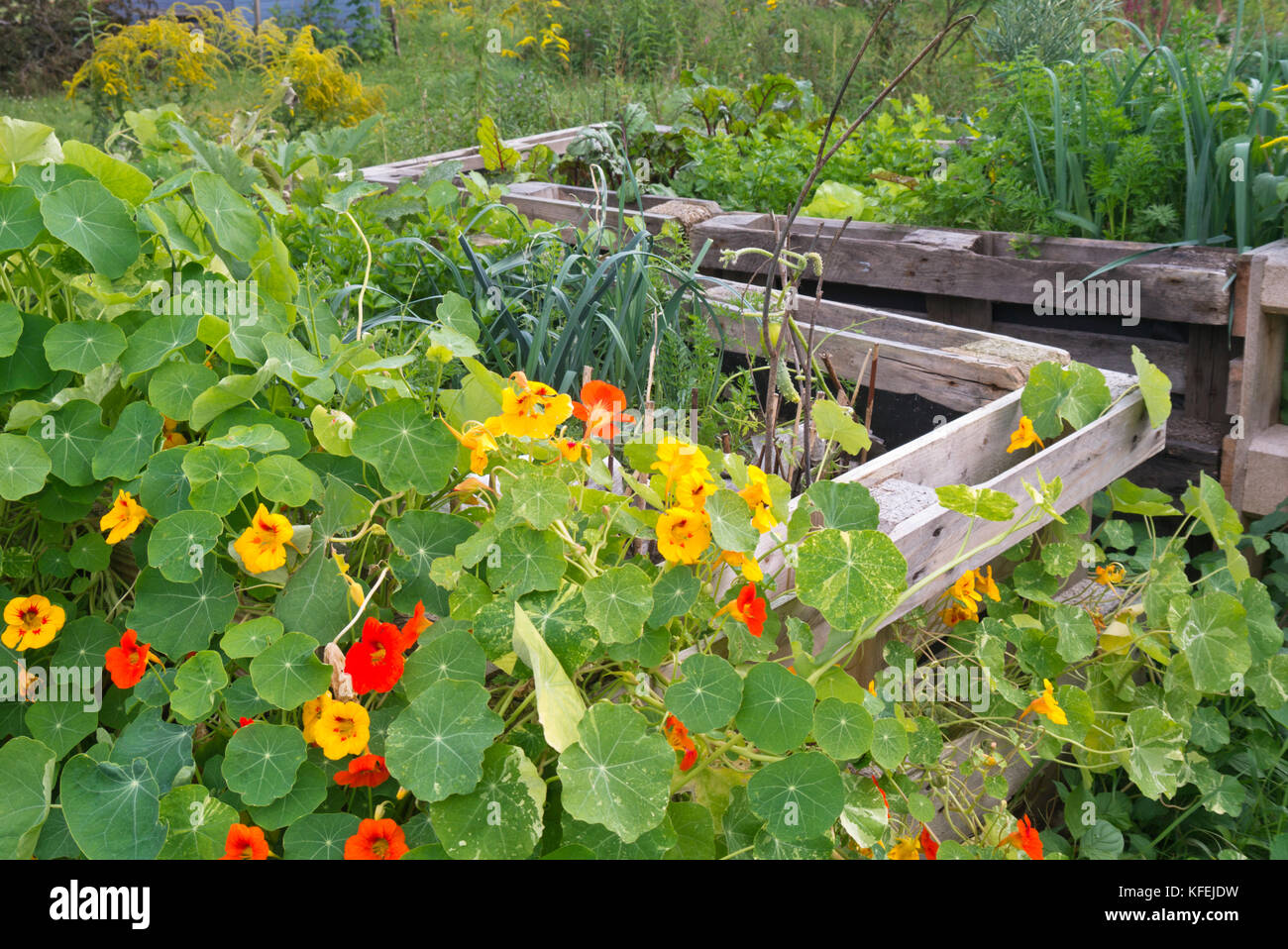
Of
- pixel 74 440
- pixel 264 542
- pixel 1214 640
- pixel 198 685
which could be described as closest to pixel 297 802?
pixel 198 685

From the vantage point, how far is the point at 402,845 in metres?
0.92

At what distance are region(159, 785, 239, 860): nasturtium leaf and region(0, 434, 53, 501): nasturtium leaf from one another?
0.35m

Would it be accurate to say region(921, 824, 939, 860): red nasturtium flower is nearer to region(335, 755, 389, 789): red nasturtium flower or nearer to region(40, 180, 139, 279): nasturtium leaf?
region(335, 755, 389, 789): red nasturtium flower

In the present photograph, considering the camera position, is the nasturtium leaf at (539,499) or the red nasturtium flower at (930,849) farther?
the red nasturtium flower at (930,849)

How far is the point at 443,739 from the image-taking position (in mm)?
897

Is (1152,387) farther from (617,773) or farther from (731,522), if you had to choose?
(617,773)

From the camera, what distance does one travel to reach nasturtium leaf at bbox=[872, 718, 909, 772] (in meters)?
1.13

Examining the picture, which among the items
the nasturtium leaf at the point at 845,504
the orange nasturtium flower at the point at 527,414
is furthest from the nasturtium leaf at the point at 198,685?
the nasturtium leaf at the point at 845,504

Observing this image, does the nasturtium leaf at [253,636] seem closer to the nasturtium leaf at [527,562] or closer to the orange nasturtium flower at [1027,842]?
the nasturtium leaf at [527,562]

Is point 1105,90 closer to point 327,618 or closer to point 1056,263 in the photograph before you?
point 1056,263

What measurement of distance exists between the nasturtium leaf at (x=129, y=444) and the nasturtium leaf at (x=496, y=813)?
498 millimetres

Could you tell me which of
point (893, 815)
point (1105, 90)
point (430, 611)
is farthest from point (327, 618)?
point (1105, 90)

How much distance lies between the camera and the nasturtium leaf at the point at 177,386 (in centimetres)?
107

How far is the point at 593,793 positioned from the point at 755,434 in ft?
3.89
